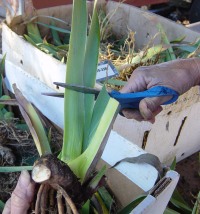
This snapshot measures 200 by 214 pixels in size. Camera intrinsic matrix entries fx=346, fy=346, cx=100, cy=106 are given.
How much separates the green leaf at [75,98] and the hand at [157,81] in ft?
0.31

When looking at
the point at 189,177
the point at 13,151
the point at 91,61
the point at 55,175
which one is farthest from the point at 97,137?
the point at 189,177

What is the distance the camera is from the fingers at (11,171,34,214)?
0.55m

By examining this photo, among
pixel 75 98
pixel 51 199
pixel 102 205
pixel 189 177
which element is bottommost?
pixel 189 177

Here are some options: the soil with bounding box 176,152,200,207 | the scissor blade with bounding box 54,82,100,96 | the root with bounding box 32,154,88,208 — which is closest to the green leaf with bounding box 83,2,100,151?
the scissor blade with bounding box 54,82,100,96

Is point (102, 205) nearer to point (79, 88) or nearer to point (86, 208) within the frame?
point (86, 208)

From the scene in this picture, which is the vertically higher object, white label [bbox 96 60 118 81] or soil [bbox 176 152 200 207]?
white label [bbox 96 60 118 81]

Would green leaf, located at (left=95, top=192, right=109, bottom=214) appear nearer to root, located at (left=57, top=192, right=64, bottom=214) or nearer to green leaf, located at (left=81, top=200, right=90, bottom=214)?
green leaf, located at (left=81, top=200, right=90, bottom=214)

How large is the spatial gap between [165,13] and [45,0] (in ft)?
4.08

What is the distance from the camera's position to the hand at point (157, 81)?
0.65 metres

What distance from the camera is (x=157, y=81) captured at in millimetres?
679

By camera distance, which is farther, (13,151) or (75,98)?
(13,151)

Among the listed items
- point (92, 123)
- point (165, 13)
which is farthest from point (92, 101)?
point (165, 13)

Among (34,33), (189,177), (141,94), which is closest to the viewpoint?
(141,94)

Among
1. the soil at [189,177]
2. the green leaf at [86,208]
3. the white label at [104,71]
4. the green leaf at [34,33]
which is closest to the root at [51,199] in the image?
the green leaf at [86,208]
